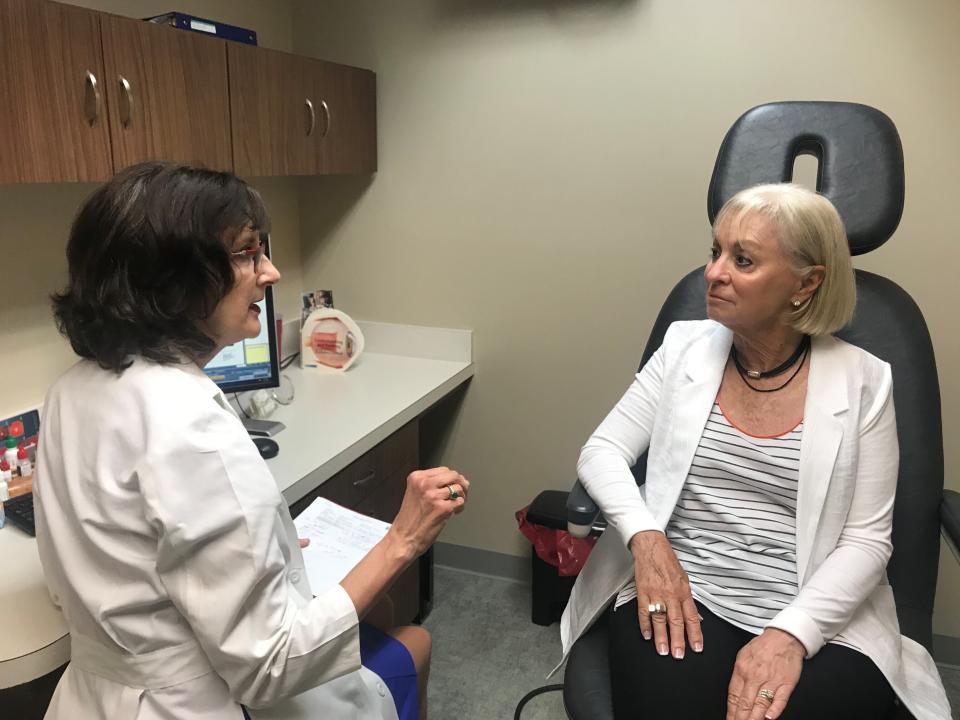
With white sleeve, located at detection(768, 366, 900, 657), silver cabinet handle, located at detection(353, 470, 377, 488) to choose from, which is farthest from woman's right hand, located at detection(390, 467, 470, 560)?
silver cabinet handle, located at detection(353, 470, 377, 488)

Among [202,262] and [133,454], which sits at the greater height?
[202,262]

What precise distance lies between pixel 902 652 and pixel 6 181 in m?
1.79

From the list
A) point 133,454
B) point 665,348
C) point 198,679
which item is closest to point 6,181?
point 133,454

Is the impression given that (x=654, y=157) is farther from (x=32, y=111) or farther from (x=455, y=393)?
(x=32, y=111)

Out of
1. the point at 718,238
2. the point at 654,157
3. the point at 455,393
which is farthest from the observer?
the point at 455,393

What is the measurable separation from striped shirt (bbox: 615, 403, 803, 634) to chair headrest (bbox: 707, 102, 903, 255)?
46 cm

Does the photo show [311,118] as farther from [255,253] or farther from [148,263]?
[148,263]

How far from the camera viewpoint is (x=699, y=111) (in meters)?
2.10

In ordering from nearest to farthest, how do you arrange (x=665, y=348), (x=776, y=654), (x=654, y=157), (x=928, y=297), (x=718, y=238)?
(x=776, y=654) < (x=718, y=238) < (x=665, y=348) < (x=928, y=297) < (x=654, y=157)

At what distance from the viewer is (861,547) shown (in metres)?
1.38

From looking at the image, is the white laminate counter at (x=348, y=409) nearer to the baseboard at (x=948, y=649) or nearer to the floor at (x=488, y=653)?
the floor at (x=488, y=653)

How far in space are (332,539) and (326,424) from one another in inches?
20.2

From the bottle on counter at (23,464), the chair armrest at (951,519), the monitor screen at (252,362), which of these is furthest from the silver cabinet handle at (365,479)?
the chair armrest at (951,519)

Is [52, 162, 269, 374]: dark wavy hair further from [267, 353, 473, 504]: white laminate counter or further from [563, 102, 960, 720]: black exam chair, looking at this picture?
[563, 102, 960, 720]: black exam chair
